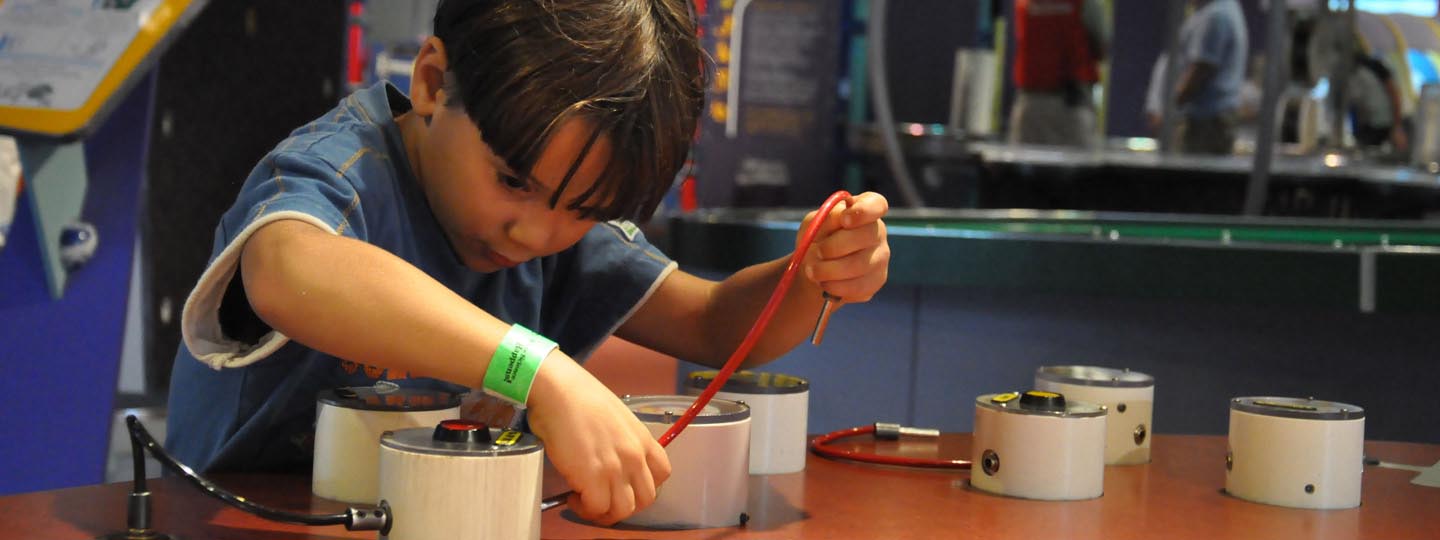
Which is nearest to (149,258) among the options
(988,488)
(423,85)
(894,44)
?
(423,85)

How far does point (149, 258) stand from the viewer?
144 inches

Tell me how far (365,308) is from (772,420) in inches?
13.1

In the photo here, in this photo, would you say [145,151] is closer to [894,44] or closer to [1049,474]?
[1049,474]

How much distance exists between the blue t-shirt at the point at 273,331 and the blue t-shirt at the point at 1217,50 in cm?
411

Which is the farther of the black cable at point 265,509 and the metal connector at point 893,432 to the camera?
the metal connector at point 893,432

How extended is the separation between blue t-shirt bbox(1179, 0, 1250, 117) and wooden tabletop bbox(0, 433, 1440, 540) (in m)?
4.04

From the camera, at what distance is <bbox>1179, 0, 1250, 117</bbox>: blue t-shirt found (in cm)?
495

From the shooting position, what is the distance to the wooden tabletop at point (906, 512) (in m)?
0.86

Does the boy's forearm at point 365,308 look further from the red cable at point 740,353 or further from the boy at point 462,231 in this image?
the red cable at point 740,353

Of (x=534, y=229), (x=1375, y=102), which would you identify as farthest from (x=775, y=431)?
(x=1375, y=102)

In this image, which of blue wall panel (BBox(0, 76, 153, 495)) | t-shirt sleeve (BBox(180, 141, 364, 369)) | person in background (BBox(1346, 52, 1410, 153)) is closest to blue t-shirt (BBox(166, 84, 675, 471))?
t-shirt sleeve (BBox(180, 141, 364, 369))

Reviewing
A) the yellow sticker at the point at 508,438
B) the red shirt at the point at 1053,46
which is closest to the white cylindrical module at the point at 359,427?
the yellow sticker at the point at 508,438

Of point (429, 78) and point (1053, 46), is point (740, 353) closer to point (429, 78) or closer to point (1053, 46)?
point (429, 78)

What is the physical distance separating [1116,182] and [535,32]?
3.94 m
